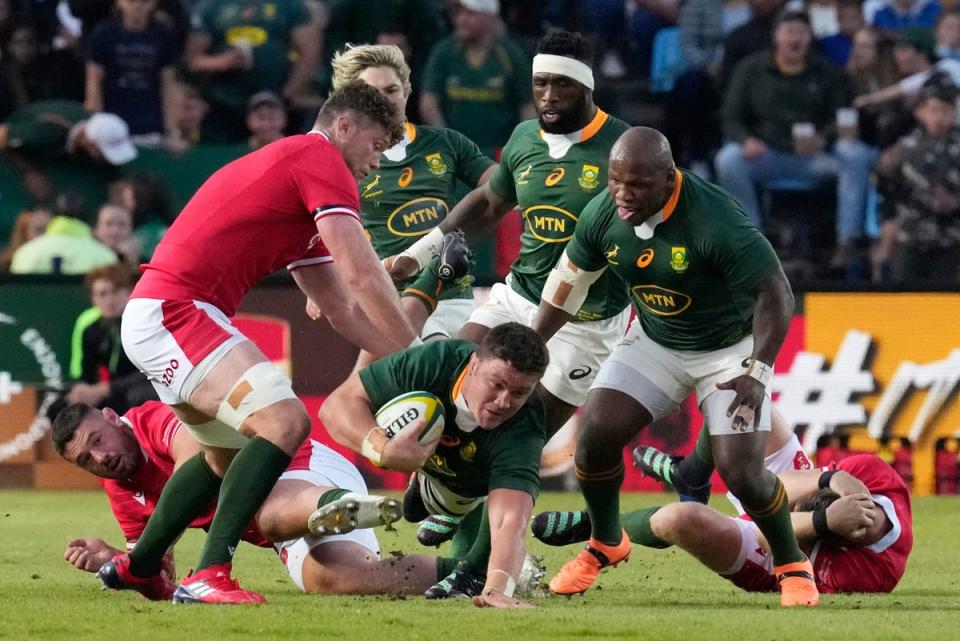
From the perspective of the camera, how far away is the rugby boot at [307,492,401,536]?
6781 mm

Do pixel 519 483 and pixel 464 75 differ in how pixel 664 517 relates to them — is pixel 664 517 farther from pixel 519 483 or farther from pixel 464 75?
pixel 464 75

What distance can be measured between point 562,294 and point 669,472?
1.64 m

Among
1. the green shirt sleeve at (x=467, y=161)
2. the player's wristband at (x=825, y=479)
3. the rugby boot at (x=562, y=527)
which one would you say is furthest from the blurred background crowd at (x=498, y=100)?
the player's wristband at (x=825, y=479)

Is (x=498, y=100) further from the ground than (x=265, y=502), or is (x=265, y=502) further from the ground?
(x=265, y=502)

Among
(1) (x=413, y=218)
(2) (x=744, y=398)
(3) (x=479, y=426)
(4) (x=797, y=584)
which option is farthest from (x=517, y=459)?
(1) (x=413, y=218)

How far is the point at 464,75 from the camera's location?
14.5m

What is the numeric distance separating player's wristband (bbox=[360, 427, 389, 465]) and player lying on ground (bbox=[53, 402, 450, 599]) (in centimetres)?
44

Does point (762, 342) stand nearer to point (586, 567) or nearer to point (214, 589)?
point (586, 567)

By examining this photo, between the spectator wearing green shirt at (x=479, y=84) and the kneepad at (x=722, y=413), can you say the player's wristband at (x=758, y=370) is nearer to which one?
the kneepad at (x=722, y=413)

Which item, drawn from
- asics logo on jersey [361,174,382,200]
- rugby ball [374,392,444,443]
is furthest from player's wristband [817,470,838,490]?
asics logo on jersey [361,174,382,200]

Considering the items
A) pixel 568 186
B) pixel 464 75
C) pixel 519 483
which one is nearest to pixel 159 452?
pixel 519 483

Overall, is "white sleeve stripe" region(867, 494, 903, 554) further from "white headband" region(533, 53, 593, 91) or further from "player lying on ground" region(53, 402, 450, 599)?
"white headband" region(533, 53, 593, 91)

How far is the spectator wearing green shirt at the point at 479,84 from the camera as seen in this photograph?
47.3ft

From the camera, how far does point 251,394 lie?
22.7ft
